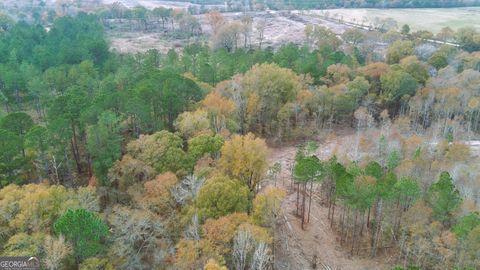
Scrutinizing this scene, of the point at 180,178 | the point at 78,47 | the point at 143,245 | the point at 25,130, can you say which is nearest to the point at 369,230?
the point at 180,178

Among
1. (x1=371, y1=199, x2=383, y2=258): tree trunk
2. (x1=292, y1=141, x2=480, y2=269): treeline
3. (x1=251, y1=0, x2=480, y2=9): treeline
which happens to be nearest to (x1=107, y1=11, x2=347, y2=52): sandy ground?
(x1=251, y1=0, x2=480, y2=9): treeline

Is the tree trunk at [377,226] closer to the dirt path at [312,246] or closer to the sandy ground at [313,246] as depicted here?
the sandy ground at [313,246]

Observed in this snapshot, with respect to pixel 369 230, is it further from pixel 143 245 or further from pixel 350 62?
pixel 350 62

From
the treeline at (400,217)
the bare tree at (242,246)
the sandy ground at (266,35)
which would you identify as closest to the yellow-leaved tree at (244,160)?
the treeline at (400,217)

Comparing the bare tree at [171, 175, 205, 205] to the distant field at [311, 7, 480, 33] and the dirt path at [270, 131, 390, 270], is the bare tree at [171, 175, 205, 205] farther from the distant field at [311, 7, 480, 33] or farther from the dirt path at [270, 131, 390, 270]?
the distant field at [311, 7, 480, 33]

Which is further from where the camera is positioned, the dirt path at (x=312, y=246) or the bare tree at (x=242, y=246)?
the dirt path at (x=312, y=246)

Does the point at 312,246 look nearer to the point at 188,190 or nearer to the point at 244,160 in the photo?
the point at 244,160

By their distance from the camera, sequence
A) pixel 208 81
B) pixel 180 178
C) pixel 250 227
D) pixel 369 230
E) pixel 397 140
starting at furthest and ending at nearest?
pixel 208 81 → pixel 397 140 → pixel 369 230 → pixel 180 178 → pixel 250 227
